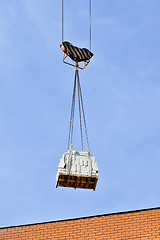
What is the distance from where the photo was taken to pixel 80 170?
17.0 meters

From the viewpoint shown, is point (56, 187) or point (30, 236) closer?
point (30, 236)

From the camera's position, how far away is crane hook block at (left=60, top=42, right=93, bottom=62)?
1900cm

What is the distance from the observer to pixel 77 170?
16.9 m

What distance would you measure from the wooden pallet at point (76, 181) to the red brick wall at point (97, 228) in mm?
2690

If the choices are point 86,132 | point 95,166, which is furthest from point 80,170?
point 86,132

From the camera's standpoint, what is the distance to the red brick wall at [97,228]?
555 inches

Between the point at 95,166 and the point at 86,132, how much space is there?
163cm

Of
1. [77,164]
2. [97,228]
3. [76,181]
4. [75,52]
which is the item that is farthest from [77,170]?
[75,52]

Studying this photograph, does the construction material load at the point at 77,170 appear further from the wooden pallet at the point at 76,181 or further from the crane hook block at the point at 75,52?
the crane hook block at the point at 75,52

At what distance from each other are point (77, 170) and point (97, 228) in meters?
2.98

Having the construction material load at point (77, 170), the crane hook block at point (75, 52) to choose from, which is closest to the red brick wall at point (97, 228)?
the construction material load at point (77, 170)

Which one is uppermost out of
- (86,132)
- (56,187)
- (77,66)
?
(77,66)

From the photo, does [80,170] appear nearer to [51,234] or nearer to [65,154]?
[65,154]

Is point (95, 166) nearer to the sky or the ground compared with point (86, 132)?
nearer to the ground
